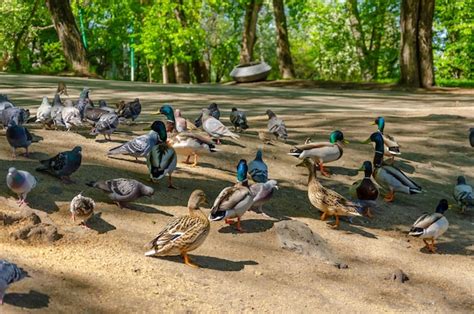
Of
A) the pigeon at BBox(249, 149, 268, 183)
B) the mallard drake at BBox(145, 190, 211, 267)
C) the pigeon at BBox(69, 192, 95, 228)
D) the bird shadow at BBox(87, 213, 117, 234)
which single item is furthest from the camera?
the pigeon at BBox(249, 149, 268, 183)

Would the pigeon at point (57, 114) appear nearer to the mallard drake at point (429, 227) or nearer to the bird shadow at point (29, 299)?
the bird shadow at point (29, 299)

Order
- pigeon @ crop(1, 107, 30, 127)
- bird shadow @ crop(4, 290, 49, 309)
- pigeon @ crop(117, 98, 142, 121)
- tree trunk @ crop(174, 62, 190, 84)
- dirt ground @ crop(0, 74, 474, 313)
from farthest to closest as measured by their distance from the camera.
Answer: tree trunk @ crop(174, 62, 190, 84) → pigeon @ crop(117, 98, 142, 121) → pigeon @ crop(1, 107, 30, 127) → dirt ground @ crop(0, 74, 474, 313) → bird shadow @ crop(4, 290, 49, 309)

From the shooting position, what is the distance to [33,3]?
50188mm

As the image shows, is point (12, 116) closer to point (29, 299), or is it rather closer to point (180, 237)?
point (180, 237)

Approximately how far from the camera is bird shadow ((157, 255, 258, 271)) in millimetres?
7559

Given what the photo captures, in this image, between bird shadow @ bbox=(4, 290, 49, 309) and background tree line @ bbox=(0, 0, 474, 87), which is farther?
background tree line @ bbox=(0, 0, 474, 87)

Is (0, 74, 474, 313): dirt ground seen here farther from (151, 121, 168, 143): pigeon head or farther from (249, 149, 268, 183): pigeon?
(151, 121, 168, 143): pigeon head

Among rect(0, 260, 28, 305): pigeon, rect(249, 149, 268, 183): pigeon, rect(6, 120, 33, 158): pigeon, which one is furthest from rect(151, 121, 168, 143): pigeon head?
rect(0, 260, 28, 305): pigeon

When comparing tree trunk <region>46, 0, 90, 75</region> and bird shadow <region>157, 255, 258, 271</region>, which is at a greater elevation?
tree trunk <region>46, 0, 90, 75</region>

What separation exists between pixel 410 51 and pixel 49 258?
27.0 meters

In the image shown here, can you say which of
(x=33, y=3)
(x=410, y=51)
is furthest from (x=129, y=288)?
(x=33, y=3)

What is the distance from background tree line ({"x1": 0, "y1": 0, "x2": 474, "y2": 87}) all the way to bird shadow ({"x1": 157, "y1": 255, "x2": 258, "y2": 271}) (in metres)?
25.6

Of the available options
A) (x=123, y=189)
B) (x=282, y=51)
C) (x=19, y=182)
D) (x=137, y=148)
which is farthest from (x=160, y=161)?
(x=282, y=51)

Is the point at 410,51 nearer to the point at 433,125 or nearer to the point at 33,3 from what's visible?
the point at 433,125
